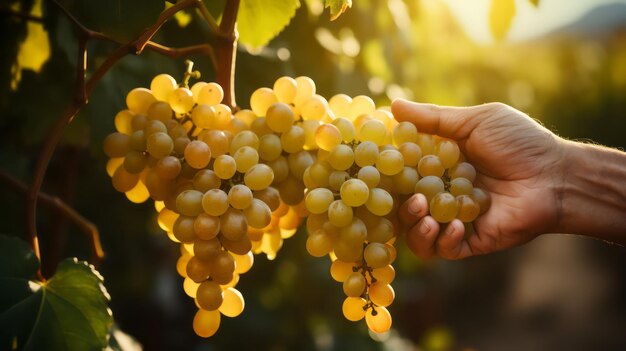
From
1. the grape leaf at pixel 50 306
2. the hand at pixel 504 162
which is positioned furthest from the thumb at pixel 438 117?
the grape leaf at pixel 50 306

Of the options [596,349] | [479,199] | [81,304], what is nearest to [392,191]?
[479,199]

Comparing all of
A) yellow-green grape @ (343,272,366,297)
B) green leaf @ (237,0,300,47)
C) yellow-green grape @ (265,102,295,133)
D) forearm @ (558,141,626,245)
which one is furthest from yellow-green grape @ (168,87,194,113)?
forearm @ (558,141,626,245)

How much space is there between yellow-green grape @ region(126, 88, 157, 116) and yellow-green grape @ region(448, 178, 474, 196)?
0.42 metres

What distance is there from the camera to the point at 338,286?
221 centimetres

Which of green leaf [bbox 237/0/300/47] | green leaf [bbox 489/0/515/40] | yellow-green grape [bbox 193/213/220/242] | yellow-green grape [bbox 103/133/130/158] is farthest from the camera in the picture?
green leaf [bbox 489/0/515/40]

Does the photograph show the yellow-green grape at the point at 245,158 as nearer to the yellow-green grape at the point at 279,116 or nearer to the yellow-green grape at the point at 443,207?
the yellow-green grape at the point at 279,116

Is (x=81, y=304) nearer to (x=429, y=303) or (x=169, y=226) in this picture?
(x=169, y=226)

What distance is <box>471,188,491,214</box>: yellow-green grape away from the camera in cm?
87

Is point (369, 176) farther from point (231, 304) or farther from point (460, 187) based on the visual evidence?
point (231, 304)

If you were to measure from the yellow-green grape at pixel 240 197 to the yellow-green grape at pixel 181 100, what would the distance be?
6.0 inches

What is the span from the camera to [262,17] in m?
0.97

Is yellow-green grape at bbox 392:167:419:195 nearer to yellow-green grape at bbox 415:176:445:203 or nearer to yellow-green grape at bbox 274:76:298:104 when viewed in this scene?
yellow-green grape at bbox 415:176:445:203

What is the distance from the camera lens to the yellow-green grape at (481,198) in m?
0.87

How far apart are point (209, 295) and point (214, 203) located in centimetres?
12
